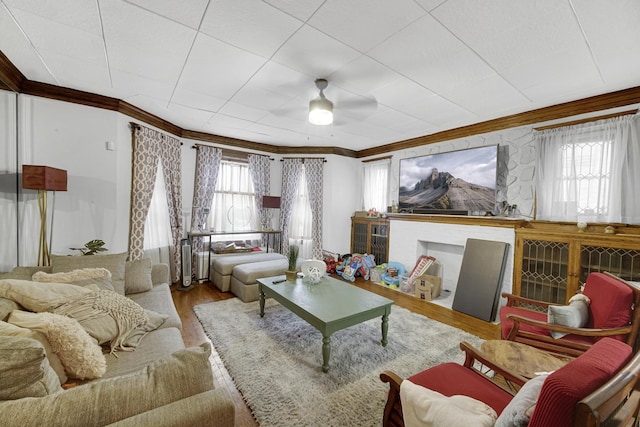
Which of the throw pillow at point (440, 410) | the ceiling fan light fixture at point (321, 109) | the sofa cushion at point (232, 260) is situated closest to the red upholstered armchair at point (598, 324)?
the throw pillow at point (440, 410)

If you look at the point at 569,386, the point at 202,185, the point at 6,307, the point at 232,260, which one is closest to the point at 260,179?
the point at 202,185

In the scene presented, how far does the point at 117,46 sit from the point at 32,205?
2.12 metres

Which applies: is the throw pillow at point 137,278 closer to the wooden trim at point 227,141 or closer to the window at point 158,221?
the window at point 158,221

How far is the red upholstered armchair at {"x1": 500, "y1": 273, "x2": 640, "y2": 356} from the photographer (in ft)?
5.82

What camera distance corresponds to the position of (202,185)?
4.67 metres

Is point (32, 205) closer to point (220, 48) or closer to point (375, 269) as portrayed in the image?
point (220, 48)

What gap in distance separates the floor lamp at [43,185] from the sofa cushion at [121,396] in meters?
2.59

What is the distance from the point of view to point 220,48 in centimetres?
210

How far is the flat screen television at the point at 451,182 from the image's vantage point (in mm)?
3709

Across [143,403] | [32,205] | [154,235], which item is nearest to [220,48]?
[143,403]

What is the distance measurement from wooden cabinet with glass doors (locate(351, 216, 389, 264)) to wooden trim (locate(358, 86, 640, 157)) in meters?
1.61

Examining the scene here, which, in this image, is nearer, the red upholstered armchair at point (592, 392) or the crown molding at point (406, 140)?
the red upholstered armchair at point (592, 392)

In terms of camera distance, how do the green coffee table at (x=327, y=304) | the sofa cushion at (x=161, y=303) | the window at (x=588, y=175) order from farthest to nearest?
the window at (x=588, y=175) → the green coffee table at (x=327, y=304) → the sofa cushion at (x=161, y=303)

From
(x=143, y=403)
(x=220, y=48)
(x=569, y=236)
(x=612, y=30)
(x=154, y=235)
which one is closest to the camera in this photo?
(x=143, y=403)
